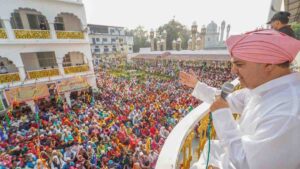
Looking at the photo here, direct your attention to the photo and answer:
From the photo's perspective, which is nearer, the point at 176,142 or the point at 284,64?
the point at 284,64

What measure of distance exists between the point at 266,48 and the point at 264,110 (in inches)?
15.4

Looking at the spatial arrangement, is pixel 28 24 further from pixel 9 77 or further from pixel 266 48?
pixel 266 48

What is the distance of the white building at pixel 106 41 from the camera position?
167 feet

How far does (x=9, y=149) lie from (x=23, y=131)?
1560 mm

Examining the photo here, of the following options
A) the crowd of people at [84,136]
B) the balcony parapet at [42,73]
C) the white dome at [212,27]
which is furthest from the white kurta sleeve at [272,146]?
the white dome at [212,27]

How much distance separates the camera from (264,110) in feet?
3.22

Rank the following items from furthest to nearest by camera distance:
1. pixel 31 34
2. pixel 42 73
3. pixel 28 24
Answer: pixel 28 24 < pixel 42 73 < pixel 31 34

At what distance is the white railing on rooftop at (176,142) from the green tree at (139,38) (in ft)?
222

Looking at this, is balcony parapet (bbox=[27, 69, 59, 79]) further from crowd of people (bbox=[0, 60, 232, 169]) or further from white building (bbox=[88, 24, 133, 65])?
white building (bbox=[88, 24, 133, 65])

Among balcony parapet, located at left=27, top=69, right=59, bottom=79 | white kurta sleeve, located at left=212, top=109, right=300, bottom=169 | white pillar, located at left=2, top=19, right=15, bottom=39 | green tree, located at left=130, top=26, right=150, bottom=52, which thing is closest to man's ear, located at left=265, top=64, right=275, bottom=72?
white kurta sleeve, located at left=212, top=109, right=300, bottom=169

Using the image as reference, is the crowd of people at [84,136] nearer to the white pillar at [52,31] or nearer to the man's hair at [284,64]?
the white pillar at [52,31]

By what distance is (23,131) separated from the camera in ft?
27.8

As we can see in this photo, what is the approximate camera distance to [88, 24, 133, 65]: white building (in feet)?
167

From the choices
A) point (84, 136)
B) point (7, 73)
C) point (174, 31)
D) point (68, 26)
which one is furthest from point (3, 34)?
point (174, 31)
